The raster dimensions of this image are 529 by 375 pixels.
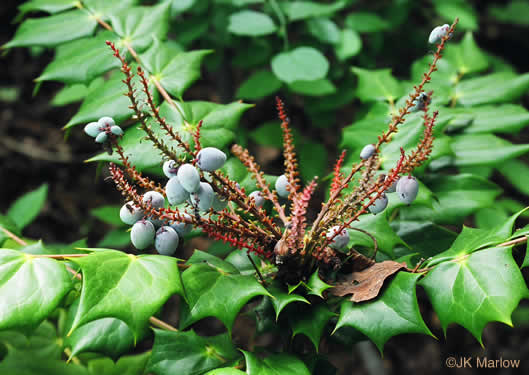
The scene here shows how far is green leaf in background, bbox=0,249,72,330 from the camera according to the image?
0.88 meters

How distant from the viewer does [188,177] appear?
0.86 metres

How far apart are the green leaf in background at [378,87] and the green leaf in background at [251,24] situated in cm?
45

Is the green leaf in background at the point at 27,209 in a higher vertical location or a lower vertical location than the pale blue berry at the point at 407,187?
lower

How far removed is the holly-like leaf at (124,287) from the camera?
2.82 ft

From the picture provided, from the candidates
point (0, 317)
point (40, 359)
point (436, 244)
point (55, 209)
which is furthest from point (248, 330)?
point (40, 359)

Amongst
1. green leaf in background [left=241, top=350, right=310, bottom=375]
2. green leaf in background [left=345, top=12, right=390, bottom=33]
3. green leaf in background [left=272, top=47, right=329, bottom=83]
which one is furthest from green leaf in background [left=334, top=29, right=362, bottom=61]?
green leaf in background [left=241, top=350, right=310, bottom=375]

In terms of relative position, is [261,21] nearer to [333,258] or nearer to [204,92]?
[333,258]

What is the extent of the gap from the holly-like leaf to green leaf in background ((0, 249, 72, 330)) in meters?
0.09

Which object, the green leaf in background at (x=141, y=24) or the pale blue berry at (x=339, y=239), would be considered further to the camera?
the green leaf in background at (x=141, y=24)

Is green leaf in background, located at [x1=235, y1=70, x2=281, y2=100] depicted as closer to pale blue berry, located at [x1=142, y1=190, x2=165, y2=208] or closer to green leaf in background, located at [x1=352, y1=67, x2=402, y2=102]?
green leaf in background, located at [x1=352, y1=67, x2=402, y2=102]

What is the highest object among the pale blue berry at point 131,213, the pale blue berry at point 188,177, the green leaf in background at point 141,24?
the green leaf in background at point 141,24

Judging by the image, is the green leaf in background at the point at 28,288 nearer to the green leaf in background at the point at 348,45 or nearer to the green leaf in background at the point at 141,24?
the green leaf in background at the point at 141,24

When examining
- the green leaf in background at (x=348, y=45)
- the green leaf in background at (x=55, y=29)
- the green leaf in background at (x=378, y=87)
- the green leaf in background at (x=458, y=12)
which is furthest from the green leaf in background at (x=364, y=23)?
the green leaf in background at (x=55, y=29)

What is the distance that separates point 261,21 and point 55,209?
2.24 meters
